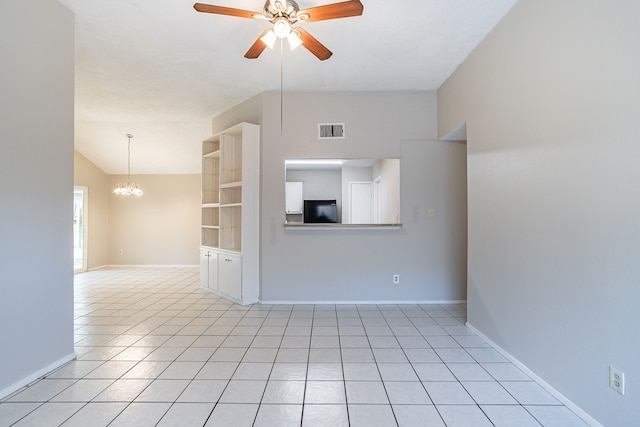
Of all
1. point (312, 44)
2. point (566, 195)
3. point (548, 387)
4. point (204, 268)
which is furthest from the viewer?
point (204, 268)

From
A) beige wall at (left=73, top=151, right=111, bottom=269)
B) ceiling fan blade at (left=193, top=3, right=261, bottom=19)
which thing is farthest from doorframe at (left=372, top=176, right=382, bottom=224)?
beige wall at (left=73, top=151, right=111, bottom=269)

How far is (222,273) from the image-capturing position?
164 inches

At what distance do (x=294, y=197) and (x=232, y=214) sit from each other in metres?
1.18

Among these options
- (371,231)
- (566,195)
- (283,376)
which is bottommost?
(283,376)

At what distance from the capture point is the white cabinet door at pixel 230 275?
384 cm

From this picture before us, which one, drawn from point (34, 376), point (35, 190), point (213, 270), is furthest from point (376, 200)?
point (34, 376)

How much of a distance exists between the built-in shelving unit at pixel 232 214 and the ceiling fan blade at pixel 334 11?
211 centimetres

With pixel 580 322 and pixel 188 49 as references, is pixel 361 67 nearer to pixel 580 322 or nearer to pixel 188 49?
pixel 188 49

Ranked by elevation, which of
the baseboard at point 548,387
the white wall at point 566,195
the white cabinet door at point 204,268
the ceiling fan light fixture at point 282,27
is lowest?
the baseboard at point 548,387

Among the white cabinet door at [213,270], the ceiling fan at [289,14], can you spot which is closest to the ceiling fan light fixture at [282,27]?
the ceiling fan at [289,14]

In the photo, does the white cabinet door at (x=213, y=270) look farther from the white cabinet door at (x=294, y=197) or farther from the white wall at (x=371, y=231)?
the white cabinet door at (x=294, y=197)

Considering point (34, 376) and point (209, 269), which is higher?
point (209, 269)

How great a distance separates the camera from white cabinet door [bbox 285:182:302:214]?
3.86 meters

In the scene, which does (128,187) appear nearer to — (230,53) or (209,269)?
(209,269)
